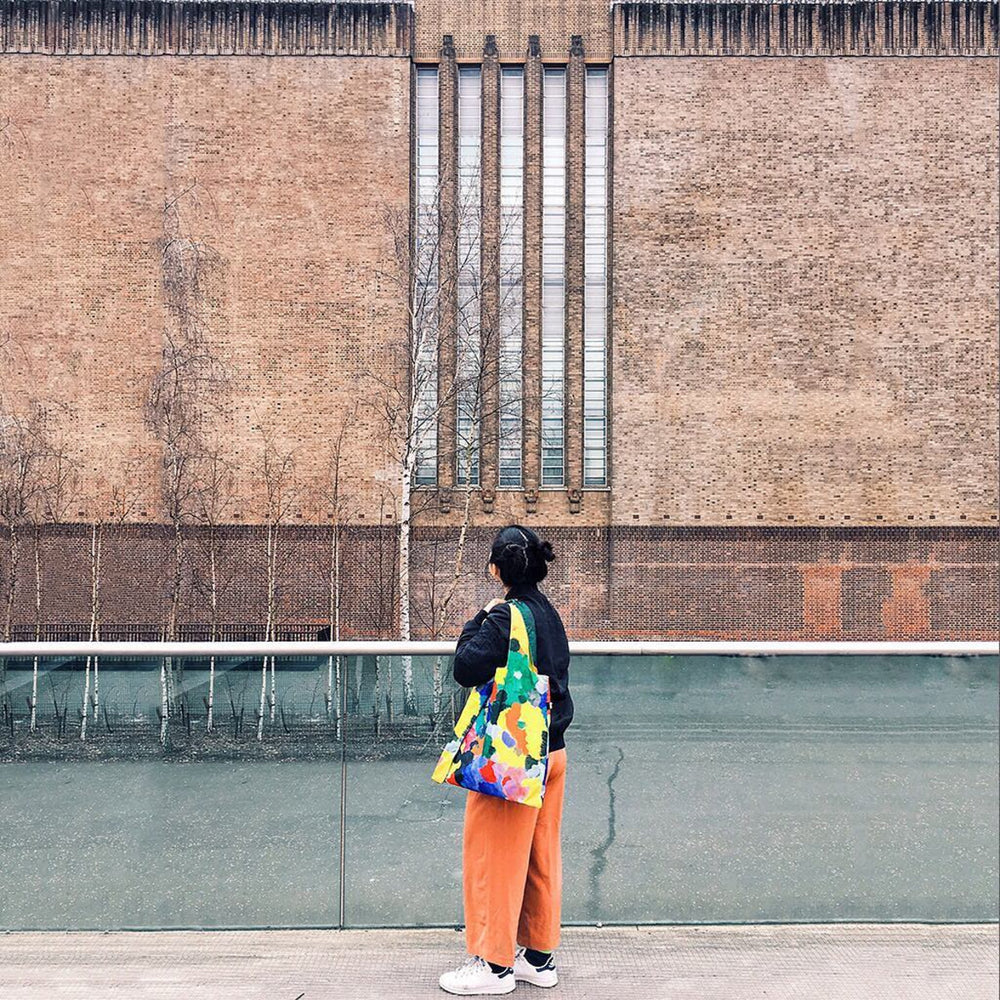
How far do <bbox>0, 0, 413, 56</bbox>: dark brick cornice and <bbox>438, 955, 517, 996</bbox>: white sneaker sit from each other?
2234cm

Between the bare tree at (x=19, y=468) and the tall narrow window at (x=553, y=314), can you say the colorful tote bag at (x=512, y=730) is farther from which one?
the bare tree at (x=19, y=468)

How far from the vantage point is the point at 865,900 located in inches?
159

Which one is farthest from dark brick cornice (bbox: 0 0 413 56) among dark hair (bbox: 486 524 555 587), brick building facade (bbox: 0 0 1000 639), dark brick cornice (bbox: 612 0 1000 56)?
dark hair (bbox: 486 524 555 587)

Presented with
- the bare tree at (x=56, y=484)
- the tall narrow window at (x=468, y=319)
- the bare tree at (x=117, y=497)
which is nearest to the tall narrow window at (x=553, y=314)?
the tall narrow window at (x=468, y=319)

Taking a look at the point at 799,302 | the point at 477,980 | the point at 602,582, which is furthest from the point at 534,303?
the point at 477,980

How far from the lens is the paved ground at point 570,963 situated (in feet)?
11.3

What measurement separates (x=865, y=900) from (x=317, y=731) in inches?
90.1

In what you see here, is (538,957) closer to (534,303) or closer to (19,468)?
(534,303)

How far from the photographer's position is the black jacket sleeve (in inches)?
132

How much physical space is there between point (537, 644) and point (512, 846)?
696mm

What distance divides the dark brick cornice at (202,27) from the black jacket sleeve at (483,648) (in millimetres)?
21818

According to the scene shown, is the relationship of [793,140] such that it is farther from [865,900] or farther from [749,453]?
[865,900]

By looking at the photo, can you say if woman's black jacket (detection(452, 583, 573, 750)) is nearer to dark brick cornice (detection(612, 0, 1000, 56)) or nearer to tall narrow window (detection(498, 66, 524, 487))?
tall narrow window (detection(498, 66, 524, 487))

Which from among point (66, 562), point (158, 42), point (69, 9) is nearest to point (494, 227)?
point (158, 42)
